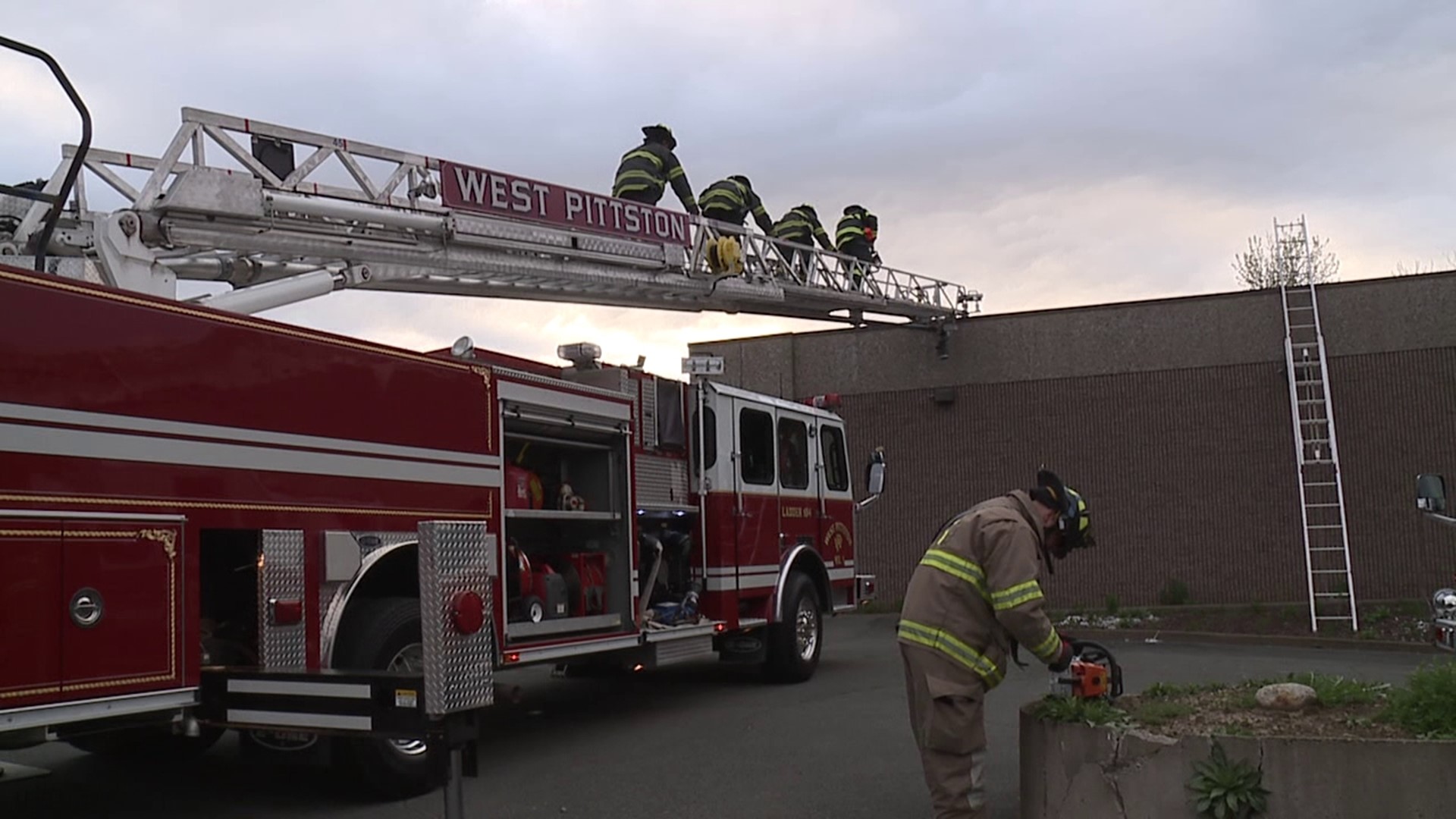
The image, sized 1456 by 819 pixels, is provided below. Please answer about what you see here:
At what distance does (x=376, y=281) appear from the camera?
8.33 m

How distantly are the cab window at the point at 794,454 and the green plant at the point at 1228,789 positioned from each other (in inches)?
269

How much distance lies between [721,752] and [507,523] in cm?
198

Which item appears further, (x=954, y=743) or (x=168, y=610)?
(x=168, y=610)

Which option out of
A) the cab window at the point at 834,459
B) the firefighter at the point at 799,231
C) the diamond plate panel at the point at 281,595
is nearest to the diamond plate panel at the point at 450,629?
the diamond plate panel at the point at 281,595

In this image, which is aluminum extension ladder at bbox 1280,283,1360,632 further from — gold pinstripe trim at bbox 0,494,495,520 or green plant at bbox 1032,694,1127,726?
gold pinstripe trim at bbox 0,494,495,520

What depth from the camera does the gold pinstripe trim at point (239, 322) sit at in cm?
498

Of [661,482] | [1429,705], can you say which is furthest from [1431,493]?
[661,482]

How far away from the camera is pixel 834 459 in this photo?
12.6 metres

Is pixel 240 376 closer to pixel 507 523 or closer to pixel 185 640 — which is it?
pixel 185 640

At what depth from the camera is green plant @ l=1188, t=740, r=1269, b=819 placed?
4578mm

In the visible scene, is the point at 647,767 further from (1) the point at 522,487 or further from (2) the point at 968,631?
(2) the point at 968,631

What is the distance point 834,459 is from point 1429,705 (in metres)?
7.96

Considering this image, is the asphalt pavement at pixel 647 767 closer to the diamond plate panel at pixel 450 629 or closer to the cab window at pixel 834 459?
the cab window at pixel 834 459

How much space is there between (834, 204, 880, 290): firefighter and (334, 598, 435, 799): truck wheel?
10.6m
